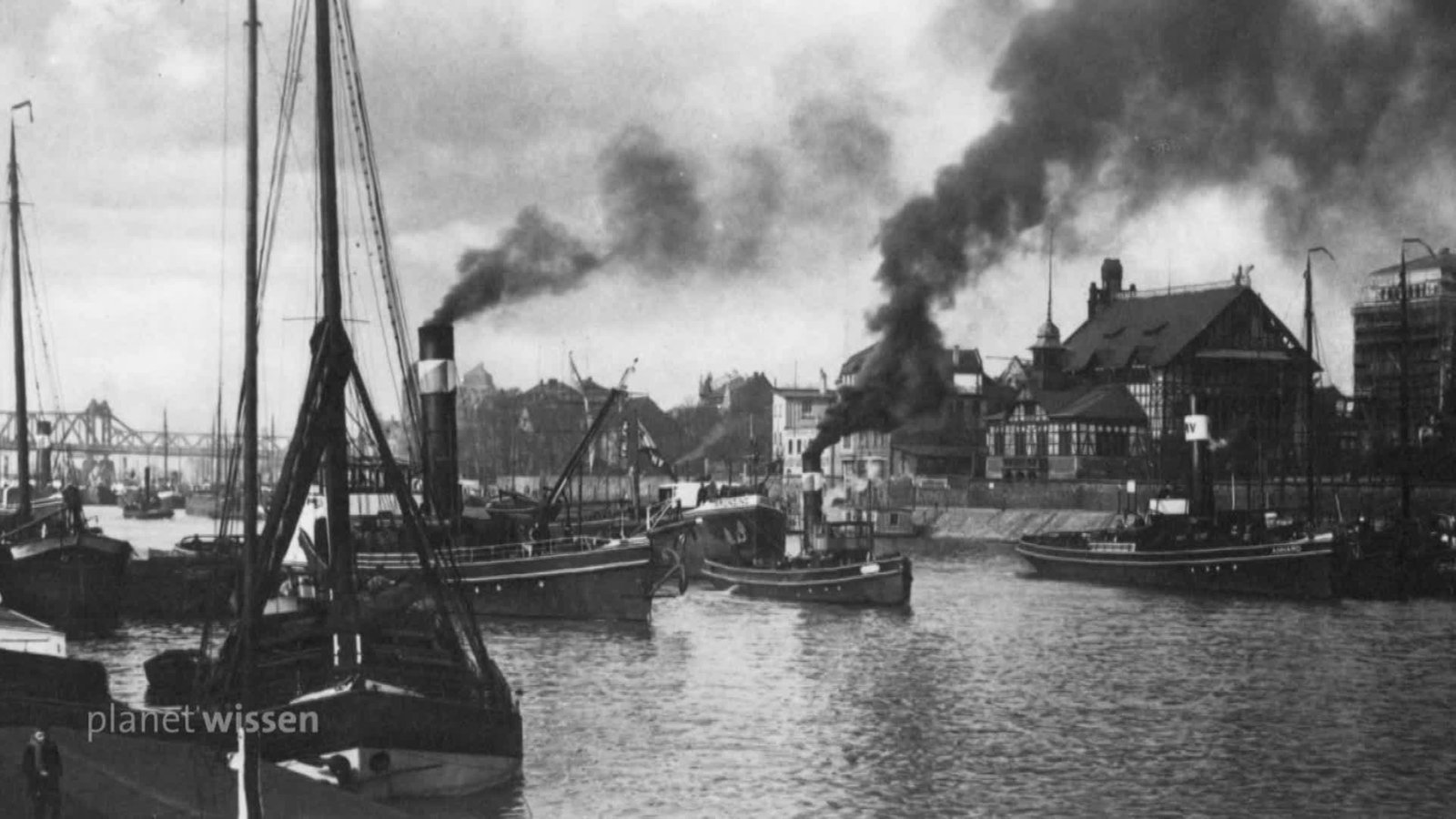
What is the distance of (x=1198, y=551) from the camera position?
61.8 meters

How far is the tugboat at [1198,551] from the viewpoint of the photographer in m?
58.1

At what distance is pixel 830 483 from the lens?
11700 centimetres

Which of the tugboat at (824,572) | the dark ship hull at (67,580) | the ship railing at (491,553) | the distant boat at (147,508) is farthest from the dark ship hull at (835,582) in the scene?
the distant boat at (147,508)

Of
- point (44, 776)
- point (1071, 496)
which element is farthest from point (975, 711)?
point (1071, 496)

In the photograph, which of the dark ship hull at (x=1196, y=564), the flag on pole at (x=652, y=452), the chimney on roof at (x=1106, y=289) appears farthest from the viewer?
the chimney on roof at (x=1106, y=289)

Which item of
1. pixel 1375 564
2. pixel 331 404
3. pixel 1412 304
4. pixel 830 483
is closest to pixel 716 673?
pixel 331 404

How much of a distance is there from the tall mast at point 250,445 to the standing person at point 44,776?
1838 mm

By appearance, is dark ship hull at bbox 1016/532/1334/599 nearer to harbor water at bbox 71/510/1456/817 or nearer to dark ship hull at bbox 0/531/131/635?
harbor water at bbox 71/510/1456/817

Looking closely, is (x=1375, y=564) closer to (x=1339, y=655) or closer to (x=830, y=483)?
(x=1339, y=655)

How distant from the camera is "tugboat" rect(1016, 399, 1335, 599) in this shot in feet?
191

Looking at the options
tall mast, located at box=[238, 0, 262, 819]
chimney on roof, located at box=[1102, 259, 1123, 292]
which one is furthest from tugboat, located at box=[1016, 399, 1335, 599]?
chimney on roof, located at box=[1102, 259, 1123, 292]

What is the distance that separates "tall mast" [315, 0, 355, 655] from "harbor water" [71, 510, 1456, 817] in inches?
142

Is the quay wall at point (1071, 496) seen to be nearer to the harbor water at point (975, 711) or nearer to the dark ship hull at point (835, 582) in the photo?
the dark ship hull at point (835, 582)

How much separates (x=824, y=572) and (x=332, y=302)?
34.5 m
